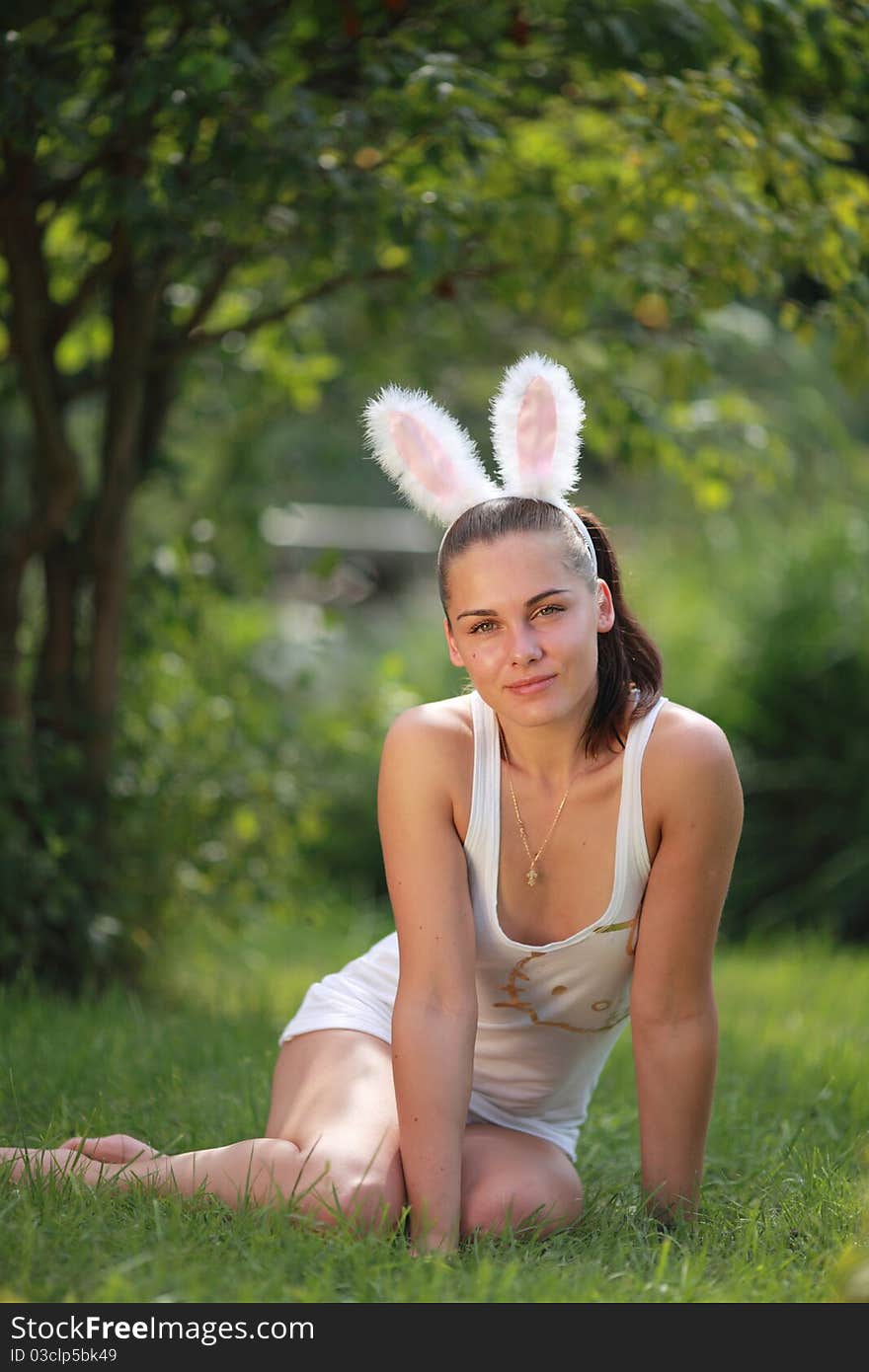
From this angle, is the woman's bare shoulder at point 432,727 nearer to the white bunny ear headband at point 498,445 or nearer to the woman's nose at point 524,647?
the woman's nose at point 524,647

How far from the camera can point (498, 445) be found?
2.50 metres

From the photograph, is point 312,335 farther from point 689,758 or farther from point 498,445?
point 689,758

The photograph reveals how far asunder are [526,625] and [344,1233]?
3.13ft

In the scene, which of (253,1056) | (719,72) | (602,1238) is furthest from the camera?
(253,1056)

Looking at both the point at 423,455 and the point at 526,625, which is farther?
the point at 423,455

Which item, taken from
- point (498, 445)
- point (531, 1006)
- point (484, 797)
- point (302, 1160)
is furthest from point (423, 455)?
point (302, 1160)

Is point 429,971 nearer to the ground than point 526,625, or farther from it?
nearer to the ground

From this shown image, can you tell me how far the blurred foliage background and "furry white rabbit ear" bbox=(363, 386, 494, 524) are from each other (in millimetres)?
851

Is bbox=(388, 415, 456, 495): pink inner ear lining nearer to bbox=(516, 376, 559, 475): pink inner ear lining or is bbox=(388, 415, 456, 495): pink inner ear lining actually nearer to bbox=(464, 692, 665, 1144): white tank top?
bbox=(516, 376, 559, 475): pink inner ear lining

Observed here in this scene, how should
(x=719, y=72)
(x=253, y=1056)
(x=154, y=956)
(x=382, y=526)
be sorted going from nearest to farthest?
1. (x=719, y=72)
2. (x=253, y=1056)
3. (x=154, y=956)
4. (x=382, y=526)

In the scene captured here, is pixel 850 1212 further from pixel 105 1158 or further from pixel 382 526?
pixel 382 526

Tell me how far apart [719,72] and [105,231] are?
1.50m

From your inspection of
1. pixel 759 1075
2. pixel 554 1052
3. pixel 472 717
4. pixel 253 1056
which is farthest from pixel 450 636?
pixel 759 1075

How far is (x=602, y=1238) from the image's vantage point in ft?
7.53
